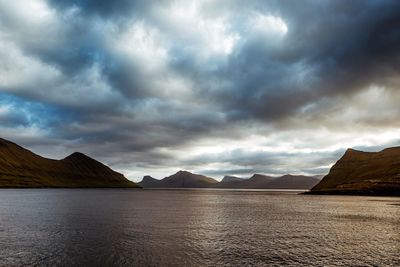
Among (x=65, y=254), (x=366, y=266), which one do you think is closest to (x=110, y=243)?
(x=65, y=254)

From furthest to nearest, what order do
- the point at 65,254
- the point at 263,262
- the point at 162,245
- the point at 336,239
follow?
the point at 336,239
the point at 162,245
the point at 65,254
the point at 263,262

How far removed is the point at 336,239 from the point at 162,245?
30964 mm

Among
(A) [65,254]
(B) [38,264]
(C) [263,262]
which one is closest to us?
(B) [38,264]

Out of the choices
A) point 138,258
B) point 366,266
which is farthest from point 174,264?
point 366,266

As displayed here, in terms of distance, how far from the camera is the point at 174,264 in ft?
117

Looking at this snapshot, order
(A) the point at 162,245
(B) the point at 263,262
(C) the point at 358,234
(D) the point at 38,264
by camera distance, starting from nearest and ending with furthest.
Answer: (D) the point at 38,264
(B) the point at 263,262
(A) the point at 162,245
(C) the point at 358,234

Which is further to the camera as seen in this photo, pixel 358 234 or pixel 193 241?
pixel 358 234

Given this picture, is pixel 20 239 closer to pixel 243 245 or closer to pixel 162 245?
pixel 162 245

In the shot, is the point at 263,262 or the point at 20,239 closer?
the point at 263,262

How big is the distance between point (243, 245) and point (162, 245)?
1266cm

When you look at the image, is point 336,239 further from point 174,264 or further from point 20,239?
point 20,239

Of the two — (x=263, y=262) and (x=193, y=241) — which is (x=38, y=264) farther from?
(x=263, y=262)

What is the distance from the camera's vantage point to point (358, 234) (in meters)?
59.2

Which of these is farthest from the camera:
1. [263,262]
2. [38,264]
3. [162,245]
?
[162,245]
